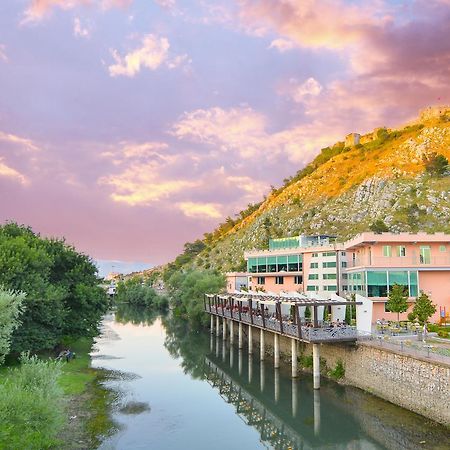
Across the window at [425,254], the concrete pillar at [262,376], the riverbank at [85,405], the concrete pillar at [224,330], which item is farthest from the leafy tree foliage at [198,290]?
the window at [425,254]

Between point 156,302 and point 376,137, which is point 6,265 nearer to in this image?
point 156,302

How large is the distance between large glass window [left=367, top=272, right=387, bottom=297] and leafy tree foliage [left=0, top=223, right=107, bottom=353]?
30256 millimetres

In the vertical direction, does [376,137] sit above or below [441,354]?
above

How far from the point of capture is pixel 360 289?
5656 centimetres

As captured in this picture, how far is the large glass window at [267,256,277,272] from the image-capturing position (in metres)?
87.2

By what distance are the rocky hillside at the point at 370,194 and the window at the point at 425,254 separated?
5797 cm

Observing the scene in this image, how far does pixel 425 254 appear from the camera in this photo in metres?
54.0

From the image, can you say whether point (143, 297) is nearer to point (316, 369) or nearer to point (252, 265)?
point (252, 265)

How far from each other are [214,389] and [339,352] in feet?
41.4

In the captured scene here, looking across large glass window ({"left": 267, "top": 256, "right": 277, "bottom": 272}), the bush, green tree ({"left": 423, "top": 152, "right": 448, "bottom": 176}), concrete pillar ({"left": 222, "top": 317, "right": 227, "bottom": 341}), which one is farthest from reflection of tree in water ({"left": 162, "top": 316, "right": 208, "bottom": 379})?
green tree ({"left": 423, "top": 152, "right": 448, "bottom": 176})

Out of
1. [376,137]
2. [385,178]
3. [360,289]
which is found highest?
[376,137]

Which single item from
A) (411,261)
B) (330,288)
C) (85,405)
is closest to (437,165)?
(330,288)

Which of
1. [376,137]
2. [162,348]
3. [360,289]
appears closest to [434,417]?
[360,289]

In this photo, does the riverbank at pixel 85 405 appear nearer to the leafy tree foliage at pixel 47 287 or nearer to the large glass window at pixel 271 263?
the leafy tree foliage at pixel 47 287
